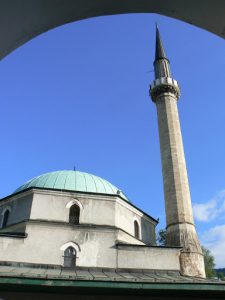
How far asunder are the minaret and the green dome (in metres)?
2.49

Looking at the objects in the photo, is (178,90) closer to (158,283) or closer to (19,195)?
(19,195)

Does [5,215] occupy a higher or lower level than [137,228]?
higher

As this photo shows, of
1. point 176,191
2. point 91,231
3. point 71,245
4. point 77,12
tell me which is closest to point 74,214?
point 91,231

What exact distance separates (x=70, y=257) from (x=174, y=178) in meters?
6.27

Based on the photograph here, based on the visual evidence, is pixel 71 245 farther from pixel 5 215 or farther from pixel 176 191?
pixel 176 191

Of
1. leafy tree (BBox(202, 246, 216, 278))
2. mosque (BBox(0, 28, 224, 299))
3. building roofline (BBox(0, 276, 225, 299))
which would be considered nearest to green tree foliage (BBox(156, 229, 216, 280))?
leafy tree (BBox(202, 246, 216, 278))

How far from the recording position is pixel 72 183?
14000 mm

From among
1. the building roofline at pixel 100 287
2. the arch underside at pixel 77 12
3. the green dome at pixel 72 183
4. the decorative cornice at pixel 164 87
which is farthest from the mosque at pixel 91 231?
the arch underside at pixel 77 12

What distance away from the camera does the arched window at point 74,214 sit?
12664 millimetres

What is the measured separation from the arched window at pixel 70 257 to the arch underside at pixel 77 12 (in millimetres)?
10861

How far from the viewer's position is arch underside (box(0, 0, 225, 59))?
5.02ft

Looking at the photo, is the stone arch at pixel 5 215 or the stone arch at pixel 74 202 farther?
the stone arch at pixel 5 215

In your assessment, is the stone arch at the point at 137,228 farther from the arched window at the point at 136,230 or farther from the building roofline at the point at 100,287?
the building roofline at the point at 100,287

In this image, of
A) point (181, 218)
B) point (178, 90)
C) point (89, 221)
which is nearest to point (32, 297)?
point (89, 221)
